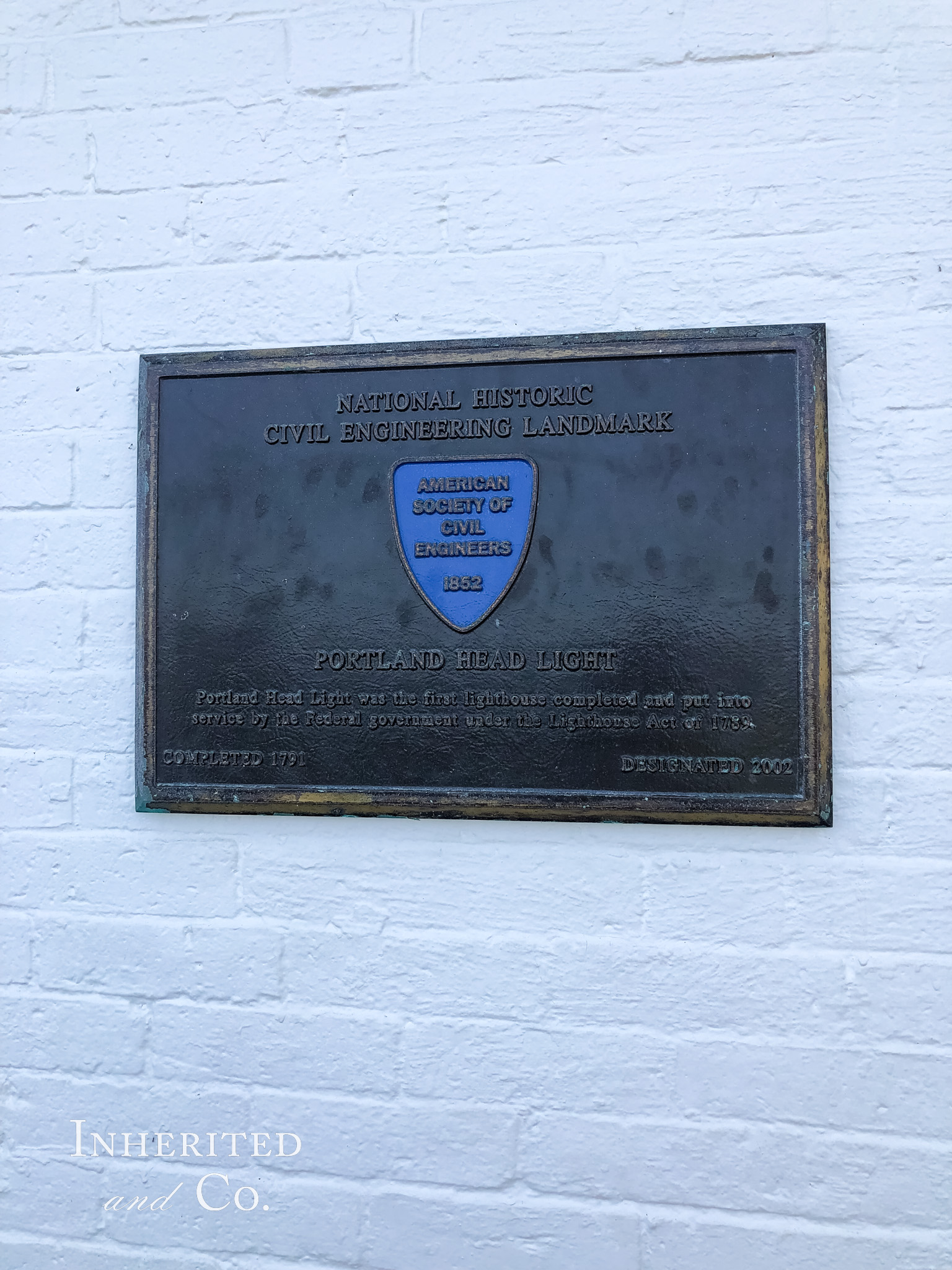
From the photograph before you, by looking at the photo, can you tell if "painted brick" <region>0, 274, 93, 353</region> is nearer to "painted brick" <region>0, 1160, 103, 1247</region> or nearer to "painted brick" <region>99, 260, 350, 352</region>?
"painted brick" <region>99, 260, 350, 352</region>

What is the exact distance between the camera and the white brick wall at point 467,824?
1.80m

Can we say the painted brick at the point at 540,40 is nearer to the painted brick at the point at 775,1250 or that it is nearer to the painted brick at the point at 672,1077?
the painted brick at the point at 672,1077

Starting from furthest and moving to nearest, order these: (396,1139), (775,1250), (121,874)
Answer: (121,874) → (396,1139) → (775,1250)

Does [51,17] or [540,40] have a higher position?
[51,17]

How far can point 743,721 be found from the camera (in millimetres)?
1799

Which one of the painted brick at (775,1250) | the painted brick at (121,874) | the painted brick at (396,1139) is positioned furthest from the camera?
the painted brick at (121,874)

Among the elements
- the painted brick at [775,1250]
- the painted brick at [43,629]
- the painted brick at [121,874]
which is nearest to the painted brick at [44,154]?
the painted brick at [43,629]

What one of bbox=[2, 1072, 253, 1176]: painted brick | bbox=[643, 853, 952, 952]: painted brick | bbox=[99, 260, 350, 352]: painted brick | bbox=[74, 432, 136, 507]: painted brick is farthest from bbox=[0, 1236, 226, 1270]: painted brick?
bbox=[99, 260, 350, 352]: painted brick

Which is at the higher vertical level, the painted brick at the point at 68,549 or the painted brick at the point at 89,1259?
the painted brick at the point at 68,549

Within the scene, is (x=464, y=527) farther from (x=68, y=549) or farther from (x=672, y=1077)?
(x=672, y=1077)

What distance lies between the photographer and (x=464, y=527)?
188 cm

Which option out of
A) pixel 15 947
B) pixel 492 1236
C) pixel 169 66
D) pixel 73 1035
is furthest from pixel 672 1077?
pixel 169 66

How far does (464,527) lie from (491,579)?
0.12 meters

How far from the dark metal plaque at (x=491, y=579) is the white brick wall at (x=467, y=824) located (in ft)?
0.26
